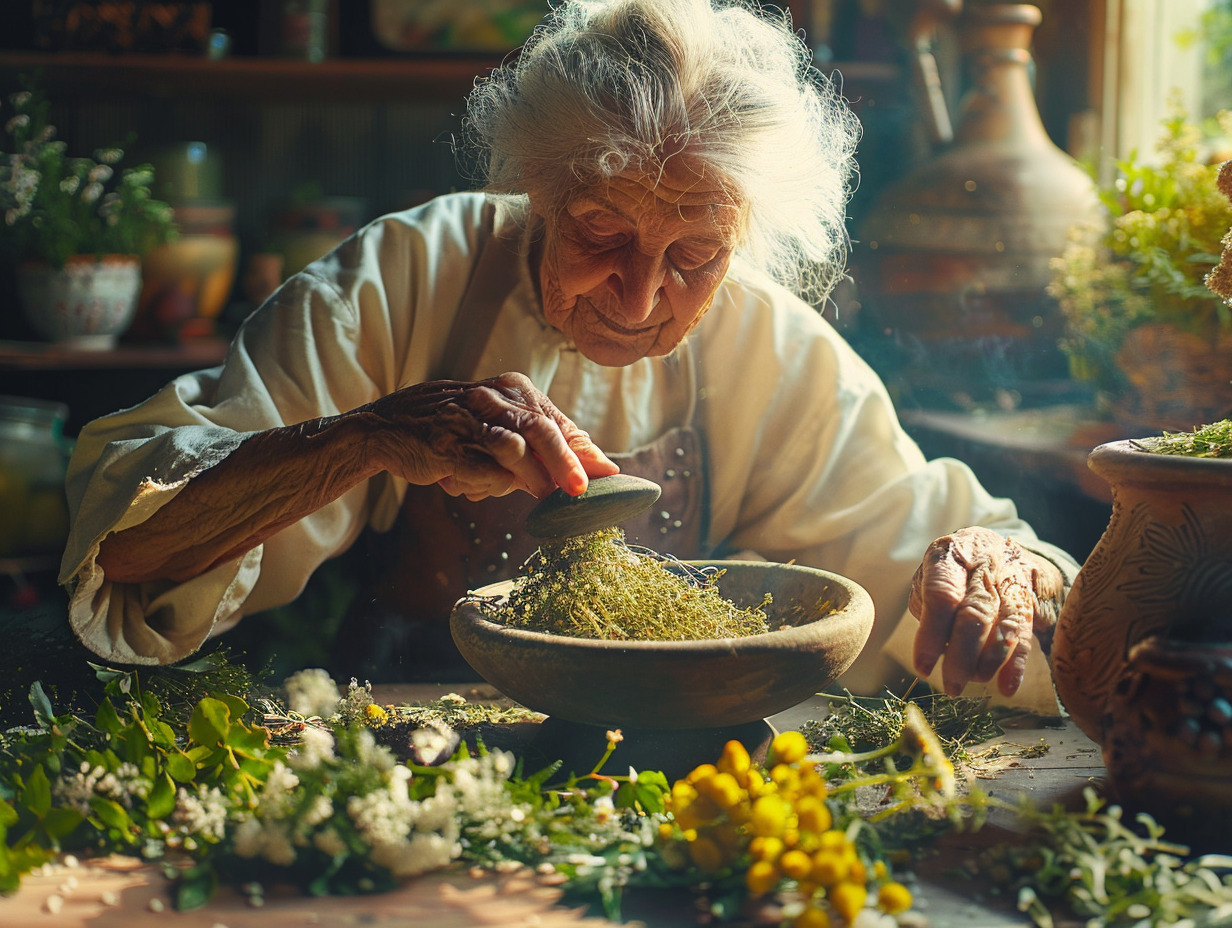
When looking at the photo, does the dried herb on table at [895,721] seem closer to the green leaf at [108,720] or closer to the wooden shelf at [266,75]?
the green leaf at [108,720]

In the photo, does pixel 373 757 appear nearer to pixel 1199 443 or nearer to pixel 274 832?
pixel 274 832

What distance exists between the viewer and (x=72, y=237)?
245 cm

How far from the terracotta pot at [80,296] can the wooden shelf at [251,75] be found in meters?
0.44

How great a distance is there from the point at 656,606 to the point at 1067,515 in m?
1.13

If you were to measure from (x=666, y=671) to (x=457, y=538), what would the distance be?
70cm

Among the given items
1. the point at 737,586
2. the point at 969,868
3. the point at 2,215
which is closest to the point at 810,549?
the point at 737,586

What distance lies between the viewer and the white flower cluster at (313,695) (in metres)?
1.10

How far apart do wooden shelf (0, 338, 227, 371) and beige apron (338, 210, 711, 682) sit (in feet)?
4.02

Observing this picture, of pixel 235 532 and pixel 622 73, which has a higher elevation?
pixel 622 73

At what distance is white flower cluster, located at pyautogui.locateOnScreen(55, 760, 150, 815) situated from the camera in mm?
867

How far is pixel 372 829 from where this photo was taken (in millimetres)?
787

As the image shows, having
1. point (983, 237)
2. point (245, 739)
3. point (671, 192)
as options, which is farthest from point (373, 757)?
point (983, 237)

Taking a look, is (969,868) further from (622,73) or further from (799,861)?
(622,73)

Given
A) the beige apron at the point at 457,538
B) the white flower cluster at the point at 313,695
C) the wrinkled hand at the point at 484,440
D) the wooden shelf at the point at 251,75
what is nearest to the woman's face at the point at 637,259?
the beige apron at the point at 457,538
